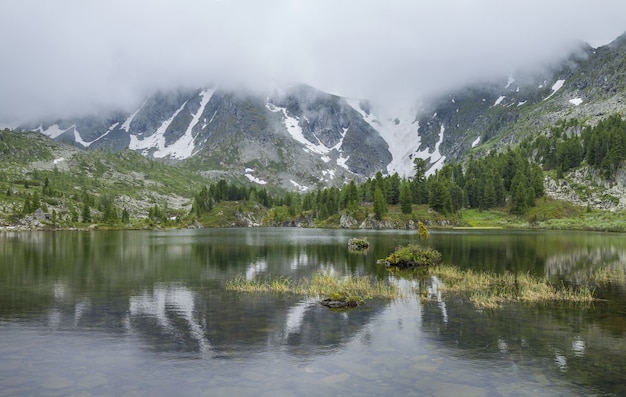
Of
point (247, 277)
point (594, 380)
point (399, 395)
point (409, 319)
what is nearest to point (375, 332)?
point (409, 319)

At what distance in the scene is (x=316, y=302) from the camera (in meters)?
45.2

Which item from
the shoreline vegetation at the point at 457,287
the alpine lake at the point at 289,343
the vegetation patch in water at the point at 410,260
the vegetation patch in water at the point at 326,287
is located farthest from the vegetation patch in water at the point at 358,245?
the alpine lake at the point at 289,343

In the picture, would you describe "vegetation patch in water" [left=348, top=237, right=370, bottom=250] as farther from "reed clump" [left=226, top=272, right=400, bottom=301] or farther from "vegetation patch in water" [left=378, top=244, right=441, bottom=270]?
"reed clump" [left=226, top=272, right=400, bottom=301]

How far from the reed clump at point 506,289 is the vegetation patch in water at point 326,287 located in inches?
318

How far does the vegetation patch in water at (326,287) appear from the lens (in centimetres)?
4828

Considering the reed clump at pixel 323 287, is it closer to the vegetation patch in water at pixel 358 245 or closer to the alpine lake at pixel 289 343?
the alpine lake at pixel 289 343

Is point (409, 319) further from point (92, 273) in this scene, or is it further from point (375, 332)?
point (92, 273)

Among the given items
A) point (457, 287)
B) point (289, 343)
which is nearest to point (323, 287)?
point (457, 287)

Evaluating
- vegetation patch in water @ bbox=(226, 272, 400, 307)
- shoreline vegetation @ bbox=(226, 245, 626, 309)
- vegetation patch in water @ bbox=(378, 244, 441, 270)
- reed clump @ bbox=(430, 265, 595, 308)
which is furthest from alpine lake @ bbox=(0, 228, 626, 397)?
vegetation patch in water @ bbox=(378, 244, 441, 270)

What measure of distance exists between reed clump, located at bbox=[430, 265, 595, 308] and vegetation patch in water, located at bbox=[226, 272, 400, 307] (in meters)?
8.08

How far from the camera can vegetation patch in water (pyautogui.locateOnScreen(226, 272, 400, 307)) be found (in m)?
48.3

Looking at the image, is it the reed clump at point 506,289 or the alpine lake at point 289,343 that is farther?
the reed clump at point 506,289

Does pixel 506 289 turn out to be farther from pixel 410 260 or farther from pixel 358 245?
pixel 358 245

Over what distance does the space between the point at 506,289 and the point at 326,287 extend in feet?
66.8
